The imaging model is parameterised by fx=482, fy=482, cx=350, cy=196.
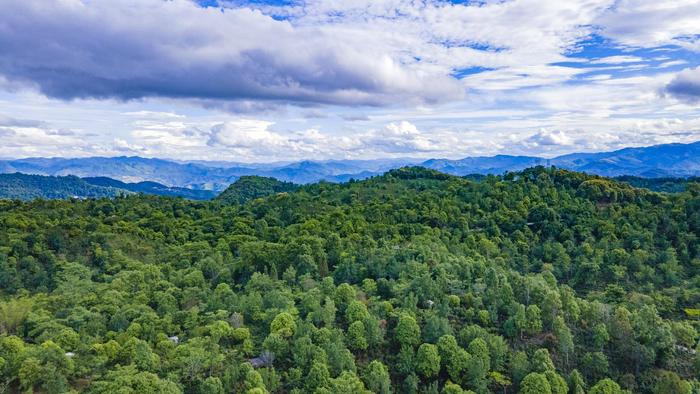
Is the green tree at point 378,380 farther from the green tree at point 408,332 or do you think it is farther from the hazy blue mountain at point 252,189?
the hazy blue mountain at point 252,189

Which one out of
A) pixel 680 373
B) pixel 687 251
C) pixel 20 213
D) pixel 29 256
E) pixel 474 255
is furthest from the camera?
pixel 20 213

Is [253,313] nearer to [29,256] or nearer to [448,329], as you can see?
[448,329]

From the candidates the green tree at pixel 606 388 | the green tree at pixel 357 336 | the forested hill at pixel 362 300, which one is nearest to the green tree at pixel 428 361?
the forested hill at pixel 362 300

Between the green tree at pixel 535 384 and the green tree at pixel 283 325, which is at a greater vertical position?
the green tree at pixel 283 325

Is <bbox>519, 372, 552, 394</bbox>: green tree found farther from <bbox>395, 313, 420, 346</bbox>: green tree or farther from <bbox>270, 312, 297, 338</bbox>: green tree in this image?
<bbox>270, 312, 297, 338</bbox>: green tree

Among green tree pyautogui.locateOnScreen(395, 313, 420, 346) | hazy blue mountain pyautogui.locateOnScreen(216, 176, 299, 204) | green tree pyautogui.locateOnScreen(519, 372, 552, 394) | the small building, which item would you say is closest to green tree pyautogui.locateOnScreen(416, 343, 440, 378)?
green tree pyautogui.locateOnScreen(395, 313, 420, 346)

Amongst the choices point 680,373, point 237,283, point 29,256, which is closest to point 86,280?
point 29,256

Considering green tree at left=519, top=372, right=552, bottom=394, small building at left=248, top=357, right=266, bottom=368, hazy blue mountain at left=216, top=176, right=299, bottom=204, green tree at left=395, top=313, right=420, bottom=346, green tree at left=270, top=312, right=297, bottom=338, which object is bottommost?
green tree at left=519, top=372, right=552, bottom=394

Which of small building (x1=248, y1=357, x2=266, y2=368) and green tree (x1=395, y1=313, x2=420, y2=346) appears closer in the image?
small building (x1=248, y1=357, x2=266, y2=368)
